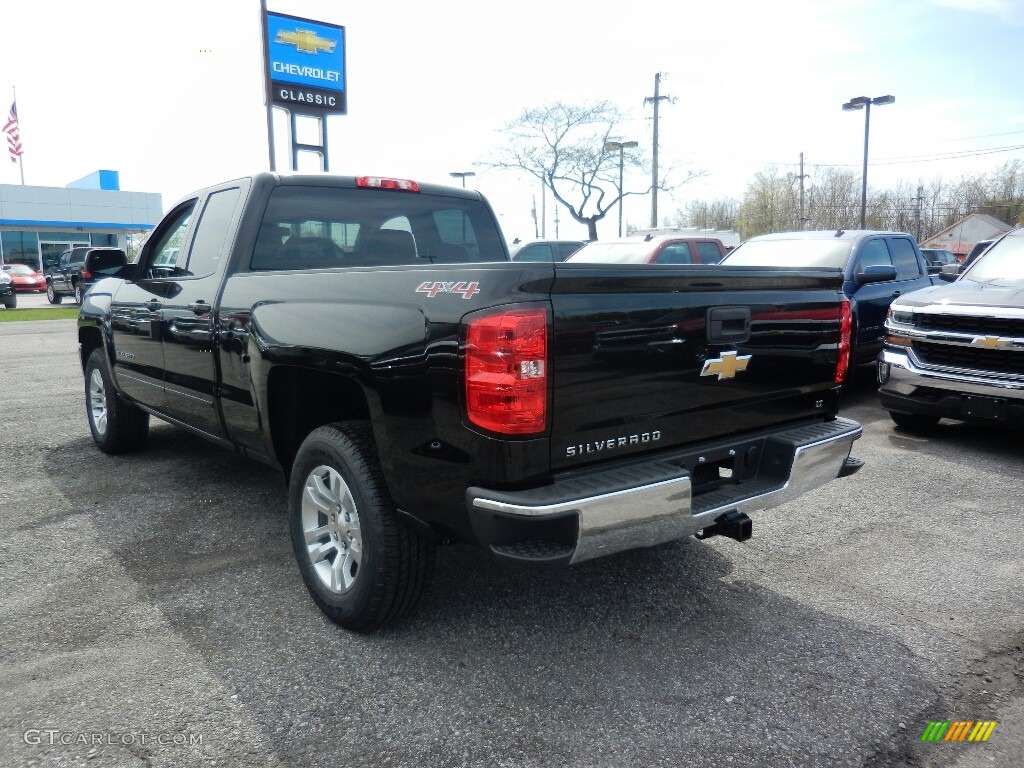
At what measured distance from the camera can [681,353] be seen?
2846 millimetres

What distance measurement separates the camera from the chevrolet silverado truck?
5.60 meters

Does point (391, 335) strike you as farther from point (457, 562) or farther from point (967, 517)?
point (967, 517)

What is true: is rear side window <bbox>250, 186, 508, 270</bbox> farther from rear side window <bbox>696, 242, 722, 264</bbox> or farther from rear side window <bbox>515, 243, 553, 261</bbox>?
rear side window <bbox>515, 243, 553, 261</bbox>

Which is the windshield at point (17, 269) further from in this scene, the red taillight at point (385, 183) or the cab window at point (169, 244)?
the red taillight at point (385, 183)

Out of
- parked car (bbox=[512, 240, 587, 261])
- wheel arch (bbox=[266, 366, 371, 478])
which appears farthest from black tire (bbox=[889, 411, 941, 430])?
parked car (bbox=[512, 240, 587, 261])

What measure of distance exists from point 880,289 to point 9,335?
16.0m

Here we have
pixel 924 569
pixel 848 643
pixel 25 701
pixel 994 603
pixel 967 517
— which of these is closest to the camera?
pixel 25 701

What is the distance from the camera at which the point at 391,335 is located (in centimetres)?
276

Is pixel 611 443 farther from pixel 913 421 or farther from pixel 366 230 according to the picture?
pixel 913 421

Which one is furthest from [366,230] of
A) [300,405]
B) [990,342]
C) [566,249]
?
[566,249]

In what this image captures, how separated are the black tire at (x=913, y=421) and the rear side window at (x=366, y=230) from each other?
4.13 metres

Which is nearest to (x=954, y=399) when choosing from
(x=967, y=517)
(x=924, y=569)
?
(x=967, y=517)

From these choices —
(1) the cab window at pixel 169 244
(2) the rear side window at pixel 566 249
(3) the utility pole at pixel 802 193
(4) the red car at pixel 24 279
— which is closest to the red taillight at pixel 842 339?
(1) the cab window at pixel 169 244

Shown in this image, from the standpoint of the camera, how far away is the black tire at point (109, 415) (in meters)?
5.71
